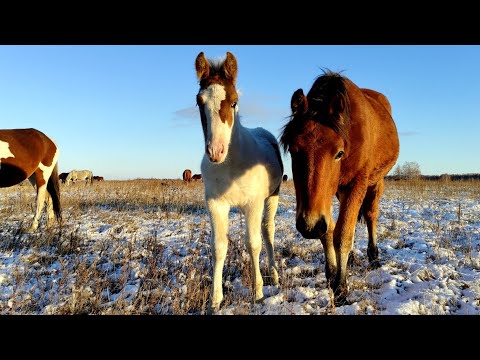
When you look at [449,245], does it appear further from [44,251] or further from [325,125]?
[44,251]

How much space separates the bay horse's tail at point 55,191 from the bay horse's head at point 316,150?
6851 mm

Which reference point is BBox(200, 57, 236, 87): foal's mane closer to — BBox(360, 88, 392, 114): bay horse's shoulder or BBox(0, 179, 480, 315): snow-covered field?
BBox(0, 179, 480, 315): snow-covered field

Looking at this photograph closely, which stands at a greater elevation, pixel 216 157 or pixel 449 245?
pixel 216 157

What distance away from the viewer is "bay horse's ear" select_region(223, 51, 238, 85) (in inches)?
139

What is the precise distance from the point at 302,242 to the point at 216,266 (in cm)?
272

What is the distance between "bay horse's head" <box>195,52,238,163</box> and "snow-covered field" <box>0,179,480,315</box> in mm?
1586

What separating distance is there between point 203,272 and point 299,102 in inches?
99.6

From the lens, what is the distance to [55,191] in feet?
28.1

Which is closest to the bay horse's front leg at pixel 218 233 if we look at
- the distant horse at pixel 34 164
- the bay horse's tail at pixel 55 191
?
the distant horse at pixel 34 164

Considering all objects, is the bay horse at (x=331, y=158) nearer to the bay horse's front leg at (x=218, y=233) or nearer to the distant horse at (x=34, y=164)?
the bay horse's front leg at (x=218, y=233)

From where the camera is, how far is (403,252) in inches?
208

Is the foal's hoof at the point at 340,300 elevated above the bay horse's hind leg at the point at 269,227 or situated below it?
below

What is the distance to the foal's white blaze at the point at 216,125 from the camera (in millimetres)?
3131
